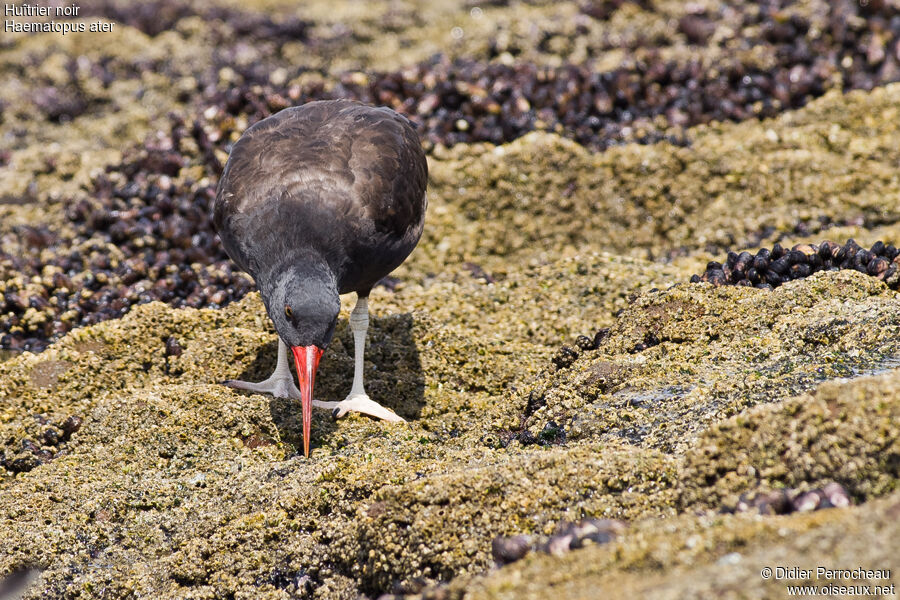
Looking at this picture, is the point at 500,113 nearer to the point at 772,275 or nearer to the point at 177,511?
the point at 772,275

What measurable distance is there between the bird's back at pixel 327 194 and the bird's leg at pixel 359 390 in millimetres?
195

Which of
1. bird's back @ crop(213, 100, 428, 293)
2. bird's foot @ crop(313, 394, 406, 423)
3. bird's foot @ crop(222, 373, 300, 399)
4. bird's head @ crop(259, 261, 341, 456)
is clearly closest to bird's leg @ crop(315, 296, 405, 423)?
bird's foot @ crop(313, 394, 406, 423)

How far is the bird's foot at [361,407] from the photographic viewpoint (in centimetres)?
486

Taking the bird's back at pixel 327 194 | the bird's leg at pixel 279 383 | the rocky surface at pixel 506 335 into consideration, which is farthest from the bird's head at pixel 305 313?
the bird's leg at pixel 279 383

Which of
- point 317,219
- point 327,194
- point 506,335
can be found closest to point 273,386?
point 317,219

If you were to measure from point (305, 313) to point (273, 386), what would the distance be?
0.98m

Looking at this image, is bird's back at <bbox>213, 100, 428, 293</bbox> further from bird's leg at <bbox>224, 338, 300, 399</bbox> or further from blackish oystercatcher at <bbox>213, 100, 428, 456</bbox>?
bird's leg at <bbox>224, 338, 300, 399</bbox>

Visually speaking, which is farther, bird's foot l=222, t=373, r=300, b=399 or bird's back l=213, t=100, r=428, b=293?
bird's foot l=222, t=373, r=300, b=399

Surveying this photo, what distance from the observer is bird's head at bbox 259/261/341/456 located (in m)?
4.44

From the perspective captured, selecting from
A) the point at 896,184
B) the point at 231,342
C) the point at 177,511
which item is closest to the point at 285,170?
the point at 231,342

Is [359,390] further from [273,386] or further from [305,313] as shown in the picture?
[305,313]

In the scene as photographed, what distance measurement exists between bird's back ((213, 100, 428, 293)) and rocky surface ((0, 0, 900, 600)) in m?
0.81

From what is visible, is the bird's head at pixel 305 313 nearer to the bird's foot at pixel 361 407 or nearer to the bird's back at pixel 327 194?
the bird's back at pixel 327 194

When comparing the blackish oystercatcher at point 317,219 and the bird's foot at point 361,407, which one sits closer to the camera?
the blackish oystercatcher at point 317,219
